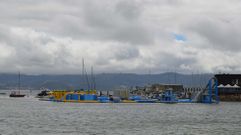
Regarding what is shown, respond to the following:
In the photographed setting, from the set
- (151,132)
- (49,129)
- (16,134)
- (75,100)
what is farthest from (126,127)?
(75,100)

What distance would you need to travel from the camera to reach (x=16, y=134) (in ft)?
211

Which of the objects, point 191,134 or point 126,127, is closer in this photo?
point 191,134

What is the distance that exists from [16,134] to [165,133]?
20.5 metres

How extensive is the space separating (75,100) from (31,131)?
430 ft

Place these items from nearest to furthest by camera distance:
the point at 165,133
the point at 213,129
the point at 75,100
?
1. the point at 165,133
2. the point at 213,129
3. the point at 75,100

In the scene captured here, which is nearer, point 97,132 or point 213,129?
point 97,132

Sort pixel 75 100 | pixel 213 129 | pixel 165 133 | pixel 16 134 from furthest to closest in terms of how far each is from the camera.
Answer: pixel 75 100 → pixel 213 129 → pixel 165 133 → pixel 16 134

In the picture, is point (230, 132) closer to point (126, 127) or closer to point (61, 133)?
point (126, 127)

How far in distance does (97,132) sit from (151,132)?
7.80 metres

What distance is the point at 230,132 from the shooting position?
7150 cm

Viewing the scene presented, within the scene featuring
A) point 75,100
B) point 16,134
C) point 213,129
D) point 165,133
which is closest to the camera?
point 16,134

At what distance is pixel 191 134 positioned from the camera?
6744 cm

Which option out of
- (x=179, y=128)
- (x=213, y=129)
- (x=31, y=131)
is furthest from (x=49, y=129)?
(x=213, y=129)

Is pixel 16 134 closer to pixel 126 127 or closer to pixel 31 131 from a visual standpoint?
pixel 31 131
